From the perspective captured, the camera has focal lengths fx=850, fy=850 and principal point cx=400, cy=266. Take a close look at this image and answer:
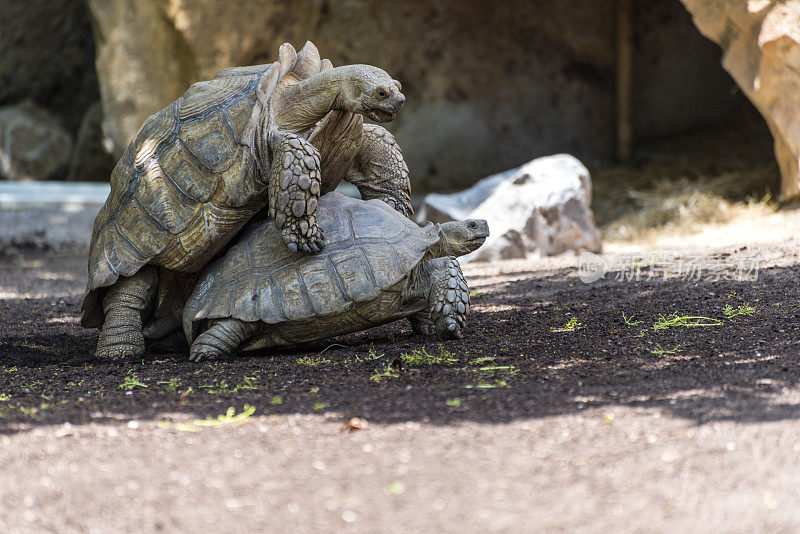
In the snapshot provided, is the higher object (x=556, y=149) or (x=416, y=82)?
(x=416, y=82)

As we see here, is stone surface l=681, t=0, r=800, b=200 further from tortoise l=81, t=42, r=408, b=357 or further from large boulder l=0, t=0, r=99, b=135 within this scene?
large boulder l=0, t=0, r=99, b=135

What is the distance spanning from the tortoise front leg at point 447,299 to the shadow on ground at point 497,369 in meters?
0.10

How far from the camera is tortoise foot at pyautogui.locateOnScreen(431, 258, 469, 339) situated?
405 centimetres

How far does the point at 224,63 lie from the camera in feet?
31.6

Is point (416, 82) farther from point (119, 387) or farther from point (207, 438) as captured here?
point (207, 438)

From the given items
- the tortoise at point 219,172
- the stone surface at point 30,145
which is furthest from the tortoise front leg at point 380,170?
the stone surface at point 30,145

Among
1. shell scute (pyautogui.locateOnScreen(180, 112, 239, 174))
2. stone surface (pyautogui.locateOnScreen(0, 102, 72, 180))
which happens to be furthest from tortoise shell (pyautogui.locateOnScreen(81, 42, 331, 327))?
stone surface (pyautogui.locateOnScreen(0, 102, 72, 180))

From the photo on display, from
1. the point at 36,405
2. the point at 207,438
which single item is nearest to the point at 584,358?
the point at 207,438

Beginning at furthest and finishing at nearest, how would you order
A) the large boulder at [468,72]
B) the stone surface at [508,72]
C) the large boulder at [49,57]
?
1. the large boulder at [49,57]
2. the stone surface at [508,72]
3. the large boulder at [468,72]

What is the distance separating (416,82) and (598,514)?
9874mm

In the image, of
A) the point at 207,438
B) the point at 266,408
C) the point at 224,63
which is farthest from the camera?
the point at 224,63

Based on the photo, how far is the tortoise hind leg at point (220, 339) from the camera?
407 cm

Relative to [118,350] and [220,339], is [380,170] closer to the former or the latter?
[220,339]

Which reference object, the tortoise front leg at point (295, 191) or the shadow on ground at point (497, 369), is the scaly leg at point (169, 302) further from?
the tortoise front leg at point (295, 191)
